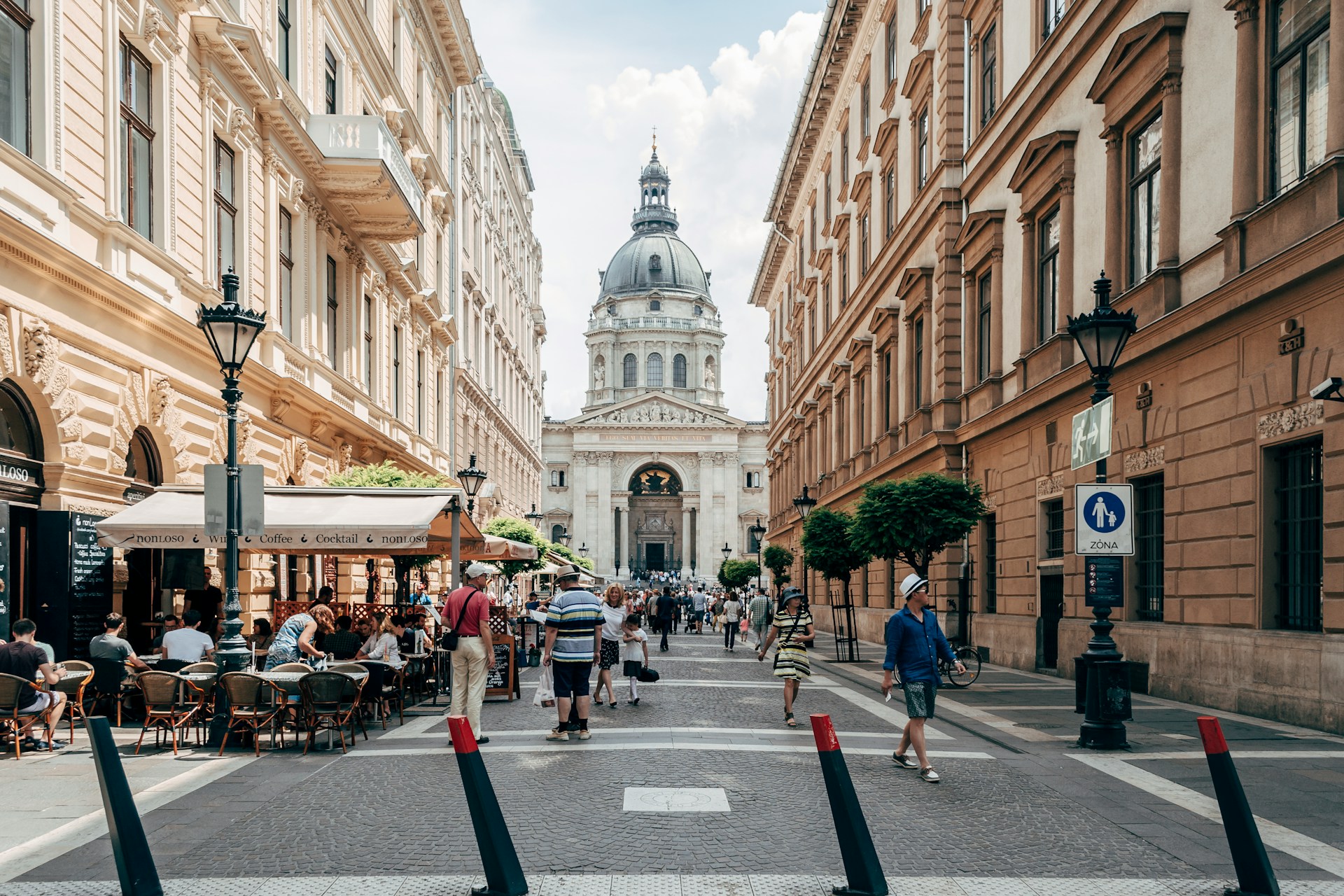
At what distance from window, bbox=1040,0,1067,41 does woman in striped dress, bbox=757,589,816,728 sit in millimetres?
11633

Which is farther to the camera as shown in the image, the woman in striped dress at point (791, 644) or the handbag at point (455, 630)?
the woman in striped dress at point (791, 644)

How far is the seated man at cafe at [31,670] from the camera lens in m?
10.5

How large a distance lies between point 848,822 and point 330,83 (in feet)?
72.0

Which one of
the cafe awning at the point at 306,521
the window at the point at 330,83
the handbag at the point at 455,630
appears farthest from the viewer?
the window at the point at 330,83

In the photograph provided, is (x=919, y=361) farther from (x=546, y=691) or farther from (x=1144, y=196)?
(x=546, y=691)

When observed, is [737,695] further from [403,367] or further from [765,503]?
[765,503]

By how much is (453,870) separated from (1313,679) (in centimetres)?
921

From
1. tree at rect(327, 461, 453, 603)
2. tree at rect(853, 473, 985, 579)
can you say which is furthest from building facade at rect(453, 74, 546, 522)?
tree at rect(853, 473, 985, 579)

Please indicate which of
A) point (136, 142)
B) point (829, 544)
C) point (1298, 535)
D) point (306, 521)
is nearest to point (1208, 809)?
point (1298, 535)

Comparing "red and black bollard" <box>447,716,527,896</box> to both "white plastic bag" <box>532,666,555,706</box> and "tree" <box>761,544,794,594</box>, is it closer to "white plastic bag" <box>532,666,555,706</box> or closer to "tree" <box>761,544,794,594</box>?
"white plastic bag" <box>532,666,555,706</box>

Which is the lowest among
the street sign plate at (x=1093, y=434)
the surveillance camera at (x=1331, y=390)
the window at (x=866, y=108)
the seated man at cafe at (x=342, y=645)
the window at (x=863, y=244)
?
the seated man at cafe at (x=342, y=645)

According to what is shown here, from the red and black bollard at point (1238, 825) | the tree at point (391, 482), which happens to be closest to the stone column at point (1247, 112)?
the red and black bollard at point (1238, 825)

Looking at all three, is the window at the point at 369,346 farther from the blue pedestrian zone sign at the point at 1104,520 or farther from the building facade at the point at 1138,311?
the blue pedestrian zone sign at the point at 1104,520

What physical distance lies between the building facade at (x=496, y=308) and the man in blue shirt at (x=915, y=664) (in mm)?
30372
